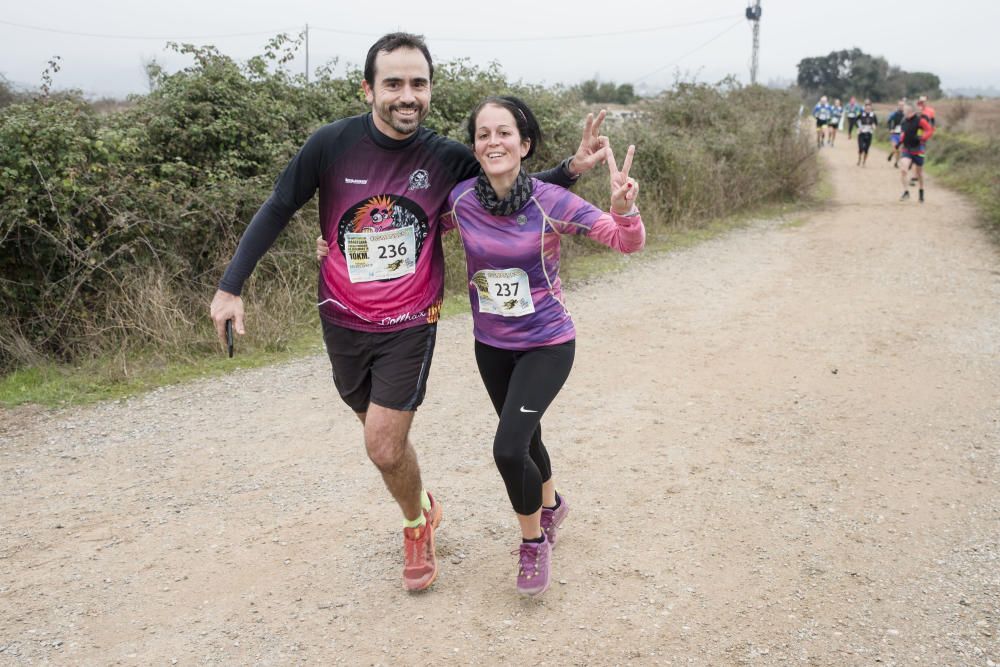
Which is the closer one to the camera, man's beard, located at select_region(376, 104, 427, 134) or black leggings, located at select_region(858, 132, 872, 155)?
man's beard, located at select_region(376, 104, 427, 134)

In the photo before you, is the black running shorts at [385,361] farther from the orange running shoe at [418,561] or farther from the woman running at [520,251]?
the orange running shoe at [418,561]

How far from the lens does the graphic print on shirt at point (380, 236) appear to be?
3156mm

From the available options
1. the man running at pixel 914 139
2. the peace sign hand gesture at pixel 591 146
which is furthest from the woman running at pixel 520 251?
the man running at pixel 914 139

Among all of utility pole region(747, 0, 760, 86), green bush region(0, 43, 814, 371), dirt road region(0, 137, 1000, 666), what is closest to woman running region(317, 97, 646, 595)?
dirt road region(0, 137, 1000, 666)

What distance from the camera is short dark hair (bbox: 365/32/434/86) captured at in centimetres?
306

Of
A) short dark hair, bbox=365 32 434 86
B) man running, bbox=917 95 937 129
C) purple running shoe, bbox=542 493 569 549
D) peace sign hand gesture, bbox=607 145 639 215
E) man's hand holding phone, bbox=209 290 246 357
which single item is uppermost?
man running, bbox=917 95 937 129

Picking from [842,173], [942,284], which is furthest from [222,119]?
[842,173]

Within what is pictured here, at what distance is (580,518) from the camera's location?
4086mm

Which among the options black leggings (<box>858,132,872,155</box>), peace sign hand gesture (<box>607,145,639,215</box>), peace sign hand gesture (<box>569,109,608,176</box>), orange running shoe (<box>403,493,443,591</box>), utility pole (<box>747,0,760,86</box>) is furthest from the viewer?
utility pole (<box>747,0,760,86</box>)

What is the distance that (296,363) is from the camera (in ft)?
21.7

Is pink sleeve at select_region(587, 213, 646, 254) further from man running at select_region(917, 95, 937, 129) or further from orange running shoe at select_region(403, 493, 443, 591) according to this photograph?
man running at select_region(917, 95, 937, 129)

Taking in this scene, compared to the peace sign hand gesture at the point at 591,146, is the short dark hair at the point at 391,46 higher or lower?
higher

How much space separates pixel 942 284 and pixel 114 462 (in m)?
8.71

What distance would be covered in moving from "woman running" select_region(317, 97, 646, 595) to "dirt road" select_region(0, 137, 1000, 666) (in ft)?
2.27
